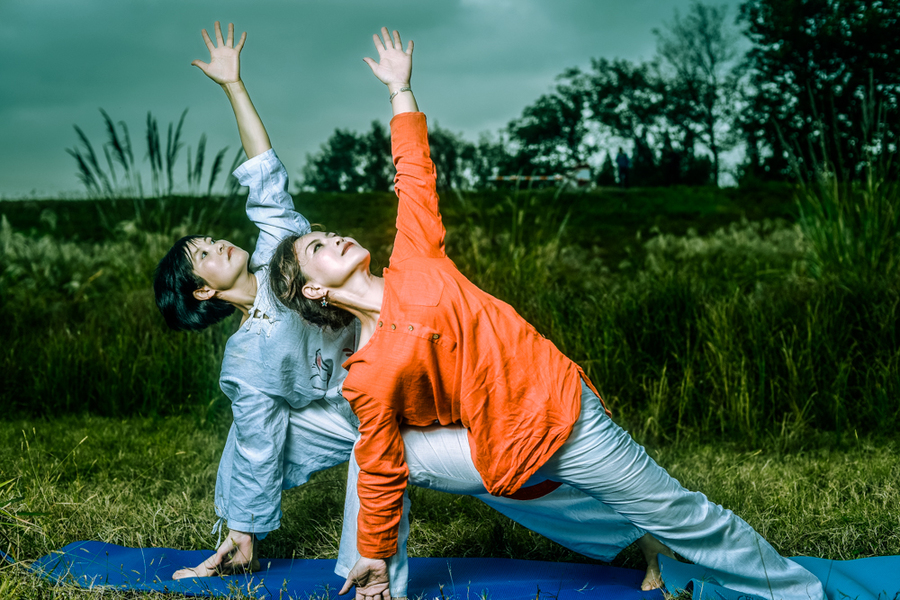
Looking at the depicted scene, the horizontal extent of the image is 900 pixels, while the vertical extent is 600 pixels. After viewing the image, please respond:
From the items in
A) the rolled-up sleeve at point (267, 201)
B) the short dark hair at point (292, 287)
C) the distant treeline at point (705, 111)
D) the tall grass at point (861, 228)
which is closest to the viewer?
the short dark hair at point (292, 287)

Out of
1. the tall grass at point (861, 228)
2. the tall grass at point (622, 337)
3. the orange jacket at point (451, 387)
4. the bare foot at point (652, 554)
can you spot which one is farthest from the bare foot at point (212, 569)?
the tall grass at point (861, 228)

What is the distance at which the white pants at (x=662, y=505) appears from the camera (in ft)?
5.93

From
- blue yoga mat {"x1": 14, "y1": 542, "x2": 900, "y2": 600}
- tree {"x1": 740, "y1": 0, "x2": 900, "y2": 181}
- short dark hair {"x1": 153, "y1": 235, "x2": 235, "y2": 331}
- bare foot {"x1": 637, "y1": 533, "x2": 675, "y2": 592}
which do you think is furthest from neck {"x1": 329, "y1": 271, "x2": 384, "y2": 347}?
tree {"x1": 740, "y1": 0, "x2": 900, "y2": 181}

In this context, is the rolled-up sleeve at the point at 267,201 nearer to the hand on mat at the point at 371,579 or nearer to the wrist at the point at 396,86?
the wrist at the point at 396,86

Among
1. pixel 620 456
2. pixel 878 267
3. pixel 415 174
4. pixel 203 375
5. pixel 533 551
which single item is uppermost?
pixel 415 174

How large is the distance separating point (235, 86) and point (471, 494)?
1.61 metres

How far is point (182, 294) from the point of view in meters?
2.38

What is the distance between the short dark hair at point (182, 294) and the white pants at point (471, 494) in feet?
2.69

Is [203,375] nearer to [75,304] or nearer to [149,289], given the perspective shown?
[149,289]

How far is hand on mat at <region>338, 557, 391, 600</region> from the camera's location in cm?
183

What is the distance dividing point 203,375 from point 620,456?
3.34 meters

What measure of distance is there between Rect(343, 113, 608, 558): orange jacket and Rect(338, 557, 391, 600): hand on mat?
0.13 feet

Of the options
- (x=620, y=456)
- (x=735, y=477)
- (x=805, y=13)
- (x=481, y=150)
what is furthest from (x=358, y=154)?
(x=620, y=456)

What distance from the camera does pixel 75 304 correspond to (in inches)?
231
